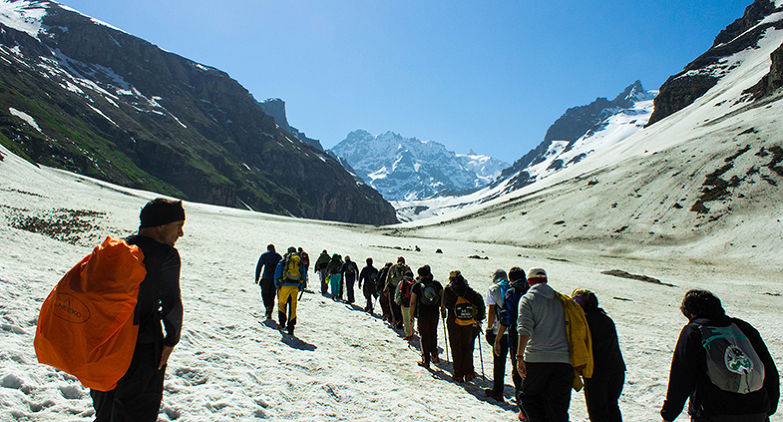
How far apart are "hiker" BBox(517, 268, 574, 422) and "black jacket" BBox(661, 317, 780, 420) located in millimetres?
1203

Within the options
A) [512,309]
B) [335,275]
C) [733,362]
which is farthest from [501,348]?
[335,275]

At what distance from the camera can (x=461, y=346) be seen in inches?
340

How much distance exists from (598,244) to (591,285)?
2951 cm

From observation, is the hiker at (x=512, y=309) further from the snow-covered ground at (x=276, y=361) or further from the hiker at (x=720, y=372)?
the hiker at (x=720, y=372)

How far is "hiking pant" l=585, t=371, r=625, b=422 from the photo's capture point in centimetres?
581

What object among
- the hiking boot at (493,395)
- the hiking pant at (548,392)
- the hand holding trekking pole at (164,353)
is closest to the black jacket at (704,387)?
the hiking pant at (548,392)

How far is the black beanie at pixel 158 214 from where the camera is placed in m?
3.57

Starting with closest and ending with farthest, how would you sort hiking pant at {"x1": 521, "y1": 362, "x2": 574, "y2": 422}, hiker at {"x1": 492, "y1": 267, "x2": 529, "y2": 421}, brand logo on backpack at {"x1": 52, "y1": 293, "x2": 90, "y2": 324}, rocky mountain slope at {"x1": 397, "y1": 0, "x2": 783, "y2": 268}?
1. brand logo on backpack at {"x1": 52, "y1": 293, "x2": 90, "y2": 324}
2. hiking pant at {"x1": 521, "y1": 362, "x2": 574, "y2": 422}
3. hiker at {"x1": 492, "y1": 267, "x2": 529, "y2": 421}
4. rocky mountain slope at {"x1": 397, "y1": 0, "x2": 783, "y2": 268}

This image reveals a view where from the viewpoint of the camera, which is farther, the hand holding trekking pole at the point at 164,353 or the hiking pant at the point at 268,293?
the hiking pant at the point at 268,293

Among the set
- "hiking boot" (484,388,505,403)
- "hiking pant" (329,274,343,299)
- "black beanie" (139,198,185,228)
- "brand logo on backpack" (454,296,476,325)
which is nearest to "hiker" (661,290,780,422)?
"hiking boot" (484,388,505,403)

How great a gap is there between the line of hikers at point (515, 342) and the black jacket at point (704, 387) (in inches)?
0.4

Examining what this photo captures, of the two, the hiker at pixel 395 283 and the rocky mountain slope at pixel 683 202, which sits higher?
the rocky mountain slope at pixel 683 202

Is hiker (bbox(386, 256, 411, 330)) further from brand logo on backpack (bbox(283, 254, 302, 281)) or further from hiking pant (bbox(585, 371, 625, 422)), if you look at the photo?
hiking pant (bbox(585, 371, 625, 422))

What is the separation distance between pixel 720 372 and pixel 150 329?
18.5 feet
